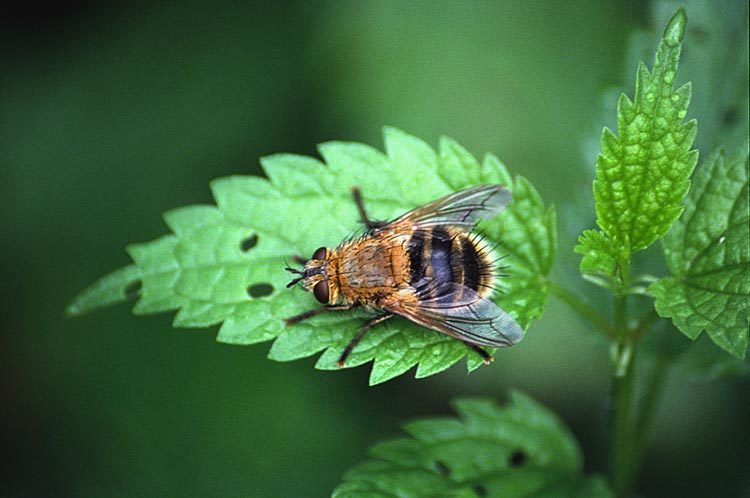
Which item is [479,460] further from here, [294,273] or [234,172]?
[234,172]

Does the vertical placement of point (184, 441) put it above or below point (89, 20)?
below

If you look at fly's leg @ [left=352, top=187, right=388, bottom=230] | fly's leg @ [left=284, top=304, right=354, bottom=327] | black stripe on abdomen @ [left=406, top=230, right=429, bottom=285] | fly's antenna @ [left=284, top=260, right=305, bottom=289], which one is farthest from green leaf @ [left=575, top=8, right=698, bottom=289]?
fly's antenna @ [left=284, top=260, right=305, bottom=289]

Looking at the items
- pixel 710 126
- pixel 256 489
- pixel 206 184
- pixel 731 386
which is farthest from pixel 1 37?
pixel 731 386

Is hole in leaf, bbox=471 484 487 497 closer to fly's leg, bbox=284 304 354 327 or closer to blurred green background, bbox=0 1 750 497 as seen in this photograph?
fly's leg, bbox=284 304 354 327

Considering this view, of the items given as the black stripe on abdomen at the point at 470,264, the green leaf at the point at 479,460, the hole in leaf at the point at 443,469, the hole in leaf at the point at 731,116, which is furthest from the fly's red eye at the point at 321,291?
the hole in leaf at the point at 731,116

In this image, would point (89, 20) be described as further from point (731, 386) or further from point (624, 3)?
point (731, 386)

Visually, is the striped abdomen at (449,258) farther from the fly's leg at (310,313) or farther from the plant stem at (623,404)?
the plant stem at (623,404)

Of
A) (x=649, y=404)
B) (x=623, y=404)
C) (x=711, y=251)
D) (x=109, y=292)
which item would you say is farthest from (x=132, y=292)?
(x=711, y=251)
